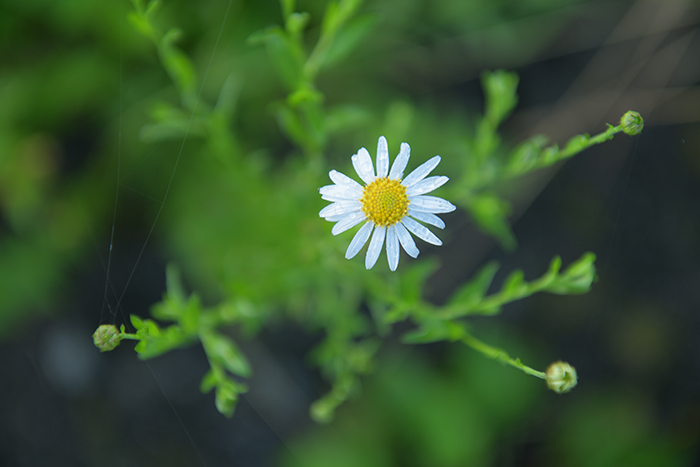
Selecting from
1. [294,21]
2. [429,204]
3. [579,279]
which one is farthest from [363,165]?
[579,279]

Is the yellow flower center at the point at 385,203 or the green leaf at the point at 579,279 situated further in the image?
the green leaf at the point at 579,279

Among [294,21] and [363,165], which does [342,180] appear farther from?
[294,21]

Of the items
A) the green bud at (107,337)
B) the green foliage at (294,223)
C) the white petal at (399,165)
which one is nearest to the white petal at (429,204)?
the white petal at (399,165)

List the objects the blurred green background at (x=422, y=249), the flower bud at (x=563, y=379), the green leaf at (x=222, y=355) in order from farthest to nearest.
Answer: the blurred green background at (x=422, y=249), the green leaf at (x=222, y=355), the flower bud at (x=563, y=379)

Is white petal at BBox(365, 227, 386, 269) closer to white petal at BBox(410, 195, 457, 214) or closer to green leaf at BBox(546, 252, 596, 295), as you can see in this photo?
white petal at BBox(410, 195, 457, 214)

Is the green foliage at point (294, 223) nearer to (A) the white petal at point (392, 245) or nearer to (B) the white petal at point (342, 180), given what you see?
(A) the white petal at point (392, 245)

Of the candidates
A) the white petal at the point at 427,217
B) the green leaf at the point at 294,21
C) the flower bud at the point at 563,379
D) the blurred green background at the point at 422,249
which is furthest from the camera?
the blurred green background at the point at 422,249

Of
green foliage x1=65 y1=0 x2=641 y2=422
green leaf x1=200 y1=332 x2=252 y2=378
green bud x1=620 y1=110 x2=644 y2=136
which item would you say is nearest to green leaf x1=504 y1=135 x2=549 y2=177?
green foliage x1=65 y1=0 x2=641 y2=422
